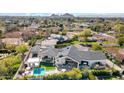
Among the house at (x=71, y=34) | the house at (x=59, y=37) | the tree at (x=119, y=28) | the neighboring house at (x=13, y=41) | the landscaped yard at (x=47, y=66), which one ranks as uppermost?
the tree at (x=119, y=28)

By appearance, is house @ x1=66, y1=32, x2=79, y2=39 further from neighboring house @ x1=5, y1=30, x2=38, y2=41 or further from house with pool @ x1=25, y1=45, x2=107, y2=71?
neighboring house @ x1=5, y1=30, x2=38, y2=41

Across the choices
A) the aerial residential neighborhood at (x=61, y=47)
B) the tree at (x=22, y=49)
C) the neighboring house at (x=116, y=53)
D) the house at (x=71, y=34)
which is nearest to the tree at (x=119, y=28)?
the aerial residential neighborhood at (x=61, y=47)

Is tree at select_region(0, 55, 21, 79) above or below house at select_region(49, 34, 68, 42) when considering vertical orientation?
below

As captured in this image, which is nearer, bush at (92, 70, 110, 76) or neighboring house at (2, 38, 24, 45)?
bush at (92, 70, 110, 76)

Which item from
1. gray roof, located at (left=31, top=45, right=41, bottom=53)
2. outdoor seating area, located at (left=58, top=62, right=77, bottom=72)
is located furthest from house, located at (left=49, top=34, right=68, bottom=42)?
outdoor seating area, located at (left=58, top=62, right=77, bottom=72)

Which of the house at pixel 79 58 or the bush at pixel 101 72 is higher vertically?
the house at pixel 79 58

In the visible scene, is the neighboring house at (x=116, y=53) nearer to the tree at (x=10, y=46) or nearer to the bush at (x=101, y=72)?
the bush at (x=101, y=72)

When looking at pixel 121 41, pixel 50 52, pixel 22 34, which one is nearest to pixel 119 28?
pixel 121 41
